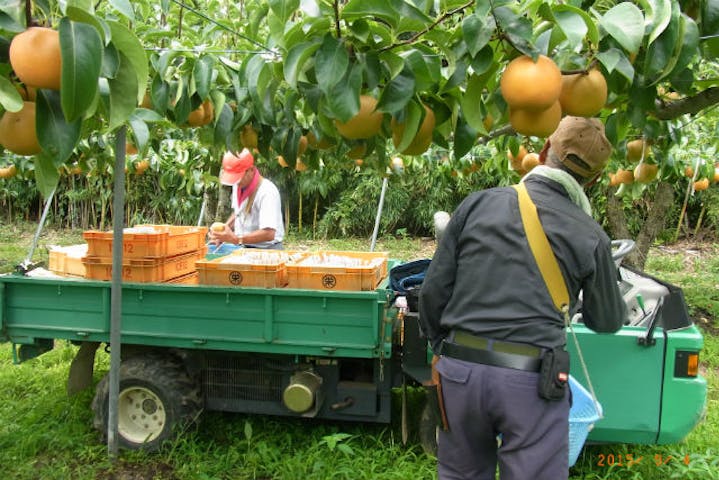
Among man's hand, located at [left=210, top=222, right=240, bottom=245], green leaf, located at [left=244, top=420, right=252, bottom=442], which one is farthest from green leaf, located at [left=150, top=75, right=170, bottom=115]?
man's hand, located at [left=210, top=222, right=240, bottom=245]

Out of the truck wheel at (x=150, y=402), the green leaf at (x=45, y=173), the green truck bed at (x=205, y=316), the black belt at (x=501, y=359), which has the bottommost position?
the truck wheel at (x=150, y=402)

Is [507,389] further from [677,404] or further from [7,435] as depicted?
[7,435]

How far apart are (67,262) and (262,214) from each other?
1.43 meters

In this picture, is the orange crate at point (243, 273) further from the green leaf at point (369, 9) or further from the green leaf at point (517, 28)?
the green leaf at point (517, 28)

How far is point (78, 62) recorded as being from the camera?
0.99m

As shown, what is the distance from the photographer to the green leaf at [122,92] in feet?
3.85

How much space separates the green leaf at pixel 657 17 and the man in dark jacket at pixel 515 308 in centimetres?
79

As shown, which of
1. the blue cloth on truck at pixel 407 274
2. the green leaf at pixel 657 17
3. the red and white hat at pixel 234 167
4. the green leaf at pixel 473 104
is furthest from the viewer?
the red and white hat at pixel 234 167

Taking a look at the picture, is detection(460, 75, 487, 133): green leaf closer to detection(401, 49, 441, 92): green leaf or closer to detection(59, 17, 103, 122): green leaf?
detection(401, 49, 441, 92): green leaf

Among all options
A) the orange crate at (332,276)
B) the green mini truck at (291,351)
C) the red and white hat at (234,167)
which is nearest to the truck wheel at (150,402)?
the green mini truck at (291,351)

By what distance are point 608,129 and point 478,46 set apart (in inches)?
31.2

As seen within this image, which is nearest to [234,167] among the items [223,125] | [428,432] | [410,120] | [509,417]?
[428,432]

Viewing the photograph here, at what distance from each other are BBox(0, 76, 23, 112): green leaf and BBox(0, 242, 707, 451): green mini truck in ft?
7.69

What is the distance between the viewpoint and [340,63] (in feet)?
4.28
